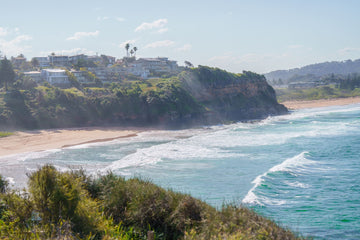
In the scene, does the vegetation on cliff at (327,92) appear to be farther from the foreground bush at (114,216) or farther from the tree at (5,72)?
the foreground bush at (114,216)

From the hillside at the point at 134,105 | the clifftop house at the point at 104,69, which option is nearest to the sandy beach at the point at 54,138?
the hillside at the point at 134,105

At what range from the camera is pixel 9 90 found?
2164 inches

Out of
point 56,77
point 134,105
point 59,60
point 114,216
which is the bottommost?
point 114,216

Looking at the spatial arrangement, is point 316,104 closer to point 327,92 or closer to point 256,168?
point 327,92

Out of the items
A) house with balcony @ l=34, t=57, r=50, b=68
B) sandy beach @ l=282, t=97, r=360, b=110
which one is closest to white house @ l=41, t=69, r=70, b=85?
house with balcony @ l=34, t=57, r=50, b=68

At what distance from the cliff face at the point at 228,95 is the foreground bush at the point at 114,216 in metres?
52.6

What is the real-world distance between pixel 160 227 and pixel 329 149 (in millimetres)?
25267

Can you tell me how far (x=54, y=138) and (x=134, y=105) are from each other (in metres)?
17.7

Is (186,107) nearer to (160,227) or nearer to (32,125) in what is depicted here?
(32,125)

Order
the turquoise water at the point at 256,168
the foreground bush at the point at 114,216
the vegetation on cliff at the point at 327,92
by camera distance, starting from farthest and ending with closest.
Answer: the vegetation on cliff at the point at 327,92
the turquoise water at the point at 256,168
the foreground bush at the point at 114,216

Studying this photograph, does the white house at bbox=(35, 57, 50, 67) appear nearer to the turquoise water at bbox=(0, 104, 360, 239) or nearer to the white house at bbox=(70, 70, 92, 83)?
the white house at bbox=(70, 70, 92, 83)

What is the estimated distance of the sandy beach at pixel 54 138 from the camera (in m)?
36.9

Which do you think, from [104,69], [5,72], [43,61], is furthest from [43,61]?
[5,72]

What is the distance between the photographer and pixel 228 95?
2918 inches
